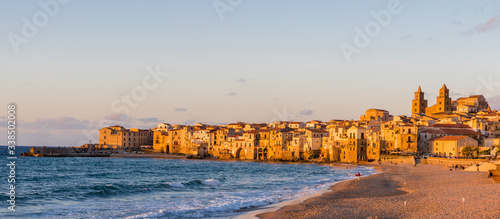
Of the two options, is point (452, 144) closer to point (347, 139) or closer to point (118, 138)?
point (347, 139)

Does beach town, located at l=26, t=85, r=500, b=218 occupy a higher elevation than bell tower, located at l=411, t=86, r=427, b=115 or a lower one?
lower

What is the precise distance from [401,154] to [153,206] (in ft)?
196

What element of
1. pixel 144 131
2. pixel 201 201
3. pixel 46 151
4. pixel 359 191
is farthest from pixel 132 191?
pixel 144 131

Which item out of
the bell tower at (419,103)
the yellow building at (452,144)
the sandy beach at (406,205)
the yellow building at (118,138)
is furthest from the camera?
the bell tower at (419,103)

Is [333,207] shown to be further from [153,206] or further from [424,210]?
[153,206]

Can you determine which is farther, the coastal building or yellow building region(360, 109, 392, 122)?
yellow building region(360, 109, 392, 122)

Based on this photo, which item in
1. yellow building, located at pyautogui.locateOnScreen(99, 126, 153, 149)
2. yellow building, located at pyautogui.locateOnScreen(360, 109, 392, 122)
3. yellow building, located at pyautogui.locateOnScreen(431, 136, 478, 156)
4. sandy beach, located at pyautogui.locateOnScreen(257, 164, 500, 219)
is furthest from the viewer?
yellow building, located at pyautogui.locateOnScreen(99, 126, 153, 149)

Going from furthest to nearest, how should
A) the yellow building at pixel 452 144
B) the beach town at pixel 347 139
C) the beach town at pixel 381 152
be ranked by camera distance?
1. the beach town at pixel 347 139
2. the yellow building at pixel 452 144
3. the beach town at pixel 381 152

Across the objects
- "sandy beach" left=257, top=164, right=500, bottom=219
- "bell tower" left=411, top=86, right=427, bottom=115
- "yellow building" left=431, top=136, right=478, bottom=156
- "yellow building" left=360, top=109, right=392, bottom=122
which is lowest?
"sandy beach" left=257, top=164, right=500, bottom=219

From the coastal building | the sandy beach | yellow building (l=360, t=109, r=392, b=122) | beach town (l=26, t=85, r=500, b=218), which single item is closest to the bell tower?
beach town (l=26, t=85, r=500, b=218)

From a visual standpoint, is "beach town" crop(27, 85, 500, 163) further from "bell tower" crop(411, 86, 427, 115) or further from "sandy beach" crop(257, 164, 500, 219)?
"sandy beach" crop(257, 164, 500, 219)

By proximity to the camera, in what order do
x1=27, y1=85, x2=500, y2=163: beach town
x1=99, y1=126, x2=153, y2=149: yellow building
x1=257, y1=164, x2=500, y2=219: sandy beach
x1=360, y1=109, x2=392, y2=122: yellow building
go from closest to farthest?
x1=257, y1=164, x2=500, y2=219: sandy beach
x1=27, y1=85, x2=500, y2=163: beach town
x1=360, y1=109, x2=392, y2=122: yellow building
x1=99, y1=126, x2=153, y2=149: yellow building

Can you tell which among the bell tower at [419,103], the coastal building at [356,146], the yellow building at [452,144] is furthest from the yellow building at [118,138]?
the yellow building at [452,144]

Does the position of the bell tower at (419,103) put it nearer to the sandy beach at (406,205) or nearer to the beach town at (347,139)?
the beach town at (347,139)
